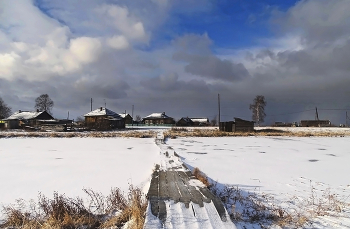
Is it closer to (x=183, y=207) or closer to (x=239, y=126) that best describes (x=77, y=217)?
(x=183, y=207)

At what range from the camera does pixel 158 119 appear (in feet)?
278

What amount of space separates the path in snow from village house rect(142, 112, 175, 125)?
78.3m

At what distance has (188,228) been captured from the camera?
133 inches

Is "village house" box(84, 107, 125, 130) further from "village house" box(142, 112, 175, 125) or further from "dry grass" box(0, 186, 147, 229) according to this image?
"dry grass" box(0, 186, 147, 229)

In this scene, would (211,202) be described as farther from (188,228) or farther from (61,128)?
(61,128)

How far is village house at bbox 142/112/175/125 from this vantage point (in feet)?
276

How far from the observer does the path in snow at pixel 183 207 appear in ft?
11.7

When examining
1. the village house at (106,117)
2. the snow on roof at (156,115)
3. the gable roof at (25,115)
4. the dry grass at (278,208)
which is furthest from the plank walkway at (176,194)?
the snow on roof at (156,115)

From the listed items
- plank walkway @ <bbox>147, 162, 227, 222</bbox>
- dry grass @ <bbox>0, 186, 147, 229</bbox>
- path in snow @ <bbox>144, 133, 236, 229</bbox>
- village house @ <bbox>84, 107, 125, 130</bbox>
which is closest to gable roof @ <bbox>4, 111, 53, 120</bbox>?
village house @ <bbox>84, 107, 125, 130</bbox>

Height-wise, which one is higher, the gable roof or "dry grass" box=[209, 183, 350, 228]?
the gable roof

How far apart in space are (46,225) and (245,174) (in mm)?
6208

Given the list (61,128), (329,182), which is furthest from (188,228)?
(61,128)

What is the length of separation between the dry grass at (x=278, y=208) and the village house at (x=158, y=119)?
78437mm

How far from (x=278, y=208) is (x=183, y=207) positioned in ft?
6.65
